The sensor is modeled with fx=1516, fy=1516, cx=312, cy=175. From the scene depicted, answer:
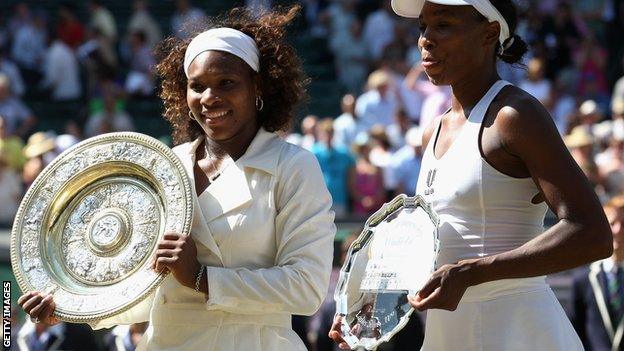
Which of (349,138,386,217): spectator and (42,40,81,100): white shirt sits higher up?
(349,138,386,217): spectator

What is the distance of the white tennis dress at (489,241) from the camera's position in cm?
438

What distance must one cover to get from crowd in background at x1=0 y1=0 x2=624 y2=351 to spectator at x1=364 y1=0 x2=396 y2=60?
2cm

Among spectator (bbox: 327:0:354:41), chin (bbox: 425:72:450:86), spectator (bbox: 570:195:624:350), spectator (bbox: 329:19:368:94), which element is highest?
chin (bbox: 425:72:450:86)

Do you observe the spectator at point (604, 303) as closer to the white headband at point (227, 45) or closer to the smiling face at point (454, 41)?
the white headband at point (227, 45)

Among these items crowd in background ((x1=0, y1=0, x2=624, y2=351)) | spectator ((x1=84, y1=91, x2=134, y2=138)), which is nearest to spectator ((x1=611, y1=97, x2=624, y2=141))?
crowd in background ((x1=0, y1=0, x2=624, y2=351))

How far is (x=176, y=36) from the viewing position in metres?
5.34

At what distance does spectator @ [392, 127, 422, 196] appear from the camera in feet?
45.3

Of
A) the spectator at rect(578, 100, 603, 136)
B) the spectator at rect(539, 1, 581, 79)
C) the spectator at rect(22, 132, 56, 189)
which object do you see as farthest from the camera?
the spectator at rect(539, 1, 581, 79)

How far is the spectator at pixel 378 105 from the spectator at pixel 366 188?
1.42 meters

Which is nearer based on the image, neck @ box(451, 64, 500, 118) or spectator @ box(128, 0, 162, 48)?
neck @ box(451, 64, 500, 118)

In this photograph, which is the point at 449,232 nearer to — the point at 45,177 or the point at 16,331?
the point at 45,177

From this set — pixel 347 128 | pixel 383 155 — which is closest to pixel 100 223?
pixel 383 155

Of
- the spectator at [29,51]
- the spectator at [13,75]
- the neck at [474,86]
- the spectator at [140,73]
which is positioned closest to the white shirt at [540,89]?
the spectator at [140,73]

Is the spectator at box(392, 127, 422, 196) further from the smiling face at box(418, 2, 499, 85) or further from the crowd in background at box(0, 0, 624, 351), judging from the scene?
the smiling face at box(418, 2, 499, 85)
